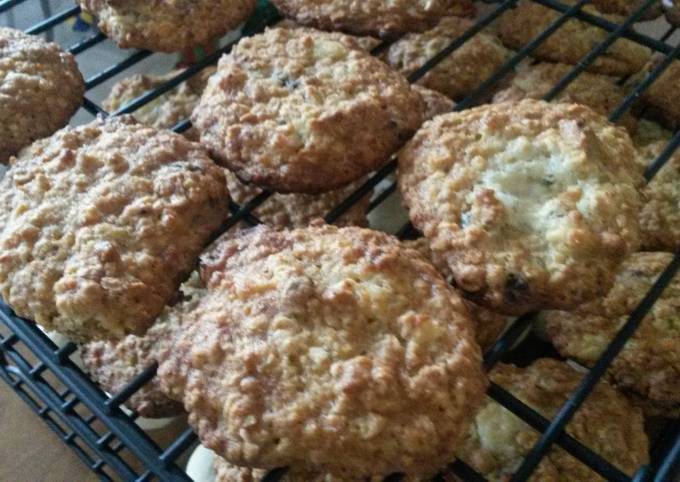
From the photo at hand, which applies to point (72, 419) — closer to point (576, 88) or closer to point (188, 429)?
point (188, 429)

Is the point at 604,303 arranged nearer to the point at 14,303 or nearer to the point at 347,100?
the point at 347,100

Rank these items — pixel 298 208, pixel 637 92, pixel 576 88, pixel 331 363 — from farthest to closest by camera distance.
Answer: pixel 576 88 < pixel 298 208 < pixel 637 92 < pixel 331 363

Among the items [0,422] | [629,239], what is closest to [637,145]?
[629,239]

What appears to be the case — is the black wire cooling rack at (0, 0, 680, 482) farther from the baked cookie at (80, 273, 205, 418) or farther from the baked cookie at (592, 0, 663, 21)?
the baked cookie at (592, 0, 663, 21)

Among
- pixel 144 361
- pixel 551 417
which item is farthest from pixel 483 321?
pixel 144 361

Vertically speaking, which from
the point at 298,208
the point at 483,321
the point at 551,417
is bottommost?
the point at 551,417

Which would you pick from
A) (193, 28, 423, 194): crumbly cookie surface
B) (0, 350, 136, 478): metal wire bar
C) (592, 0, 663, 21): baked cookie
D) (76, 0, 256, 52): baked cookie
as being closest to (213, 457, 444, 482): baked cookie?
(0, 350, 136, 478): metal wire bar
